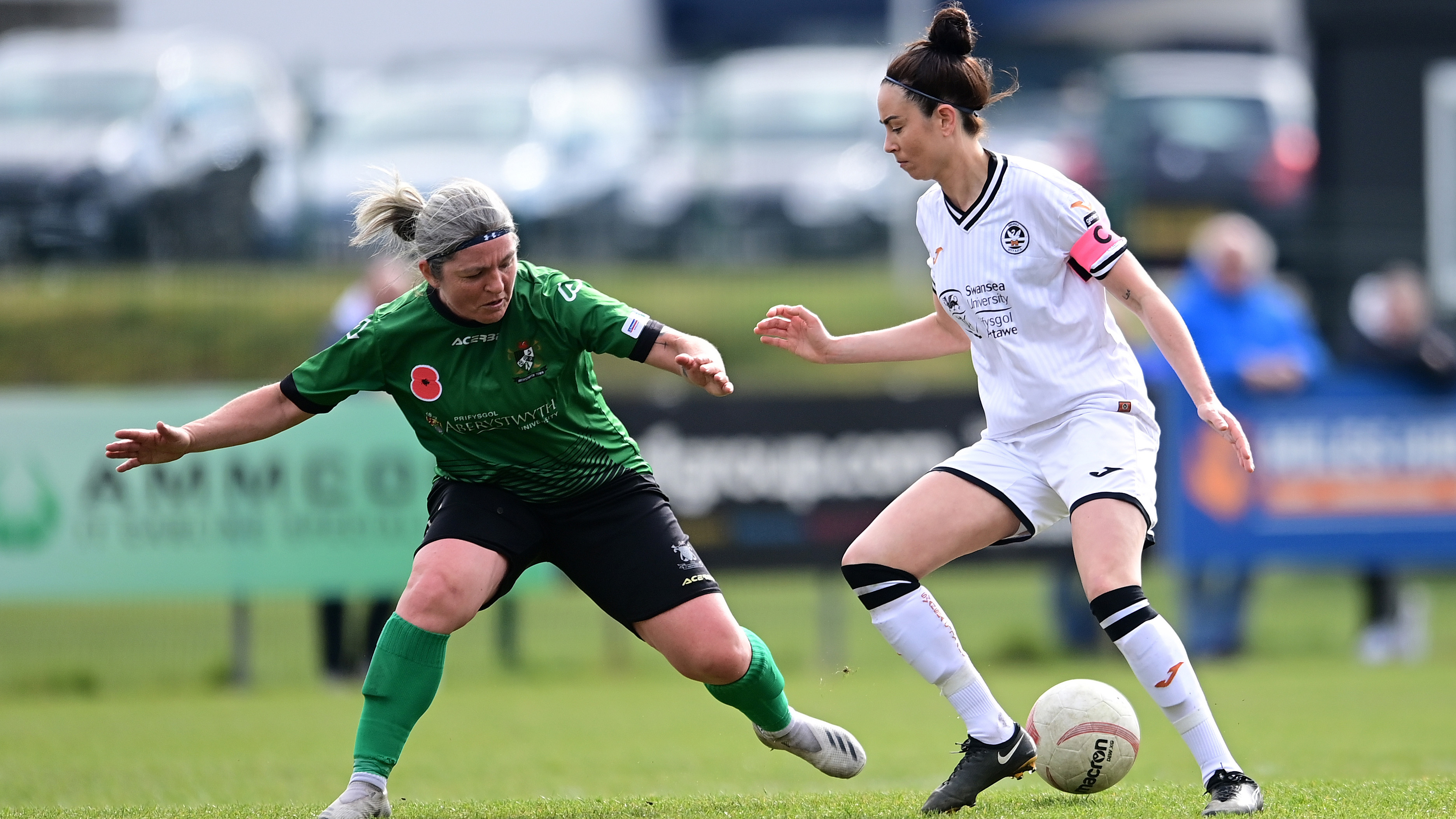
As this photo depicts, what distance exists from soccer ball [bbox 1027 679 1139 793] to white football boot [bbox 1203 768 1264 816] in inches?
19.0

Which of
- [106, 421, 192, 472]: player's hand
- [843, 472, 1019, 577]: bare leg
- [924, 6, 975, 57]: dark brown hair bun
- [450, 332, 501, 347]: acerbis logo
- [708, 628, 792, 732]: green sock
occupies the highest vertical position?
[924, 6, 975, 57]: dark brown hair bun

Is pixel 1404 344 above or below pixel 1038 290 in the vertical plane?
below

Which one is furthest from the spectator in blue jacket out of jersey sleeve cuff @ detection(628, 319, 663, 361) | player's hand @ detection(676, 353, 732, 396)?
player's hand @ detection(676, 353, 732, 396)

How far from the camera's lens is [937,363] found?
1616cm

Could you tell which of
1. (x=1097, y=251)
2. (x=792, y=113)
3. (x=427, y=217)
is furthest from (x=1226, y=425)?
(x=792, y=113)

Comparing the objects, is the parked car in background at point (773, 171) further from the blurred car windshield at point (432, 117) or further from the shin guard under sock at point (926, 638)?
the shin guard under sock at point (926, 638)

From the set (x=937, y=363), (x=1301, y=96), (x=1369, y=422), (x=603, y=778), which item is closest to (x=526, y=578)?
(x=603, y=778)

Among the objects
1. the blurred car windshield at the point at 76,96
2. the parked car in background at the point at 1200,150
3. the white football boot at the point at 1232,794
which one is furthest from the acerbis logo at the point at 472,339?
the blurred car windshield at the point at 76,96

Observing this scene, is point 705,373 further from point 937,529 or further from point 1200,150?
point 1200,150

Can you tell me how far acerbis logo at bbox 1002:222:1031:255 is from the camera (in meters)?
5.14

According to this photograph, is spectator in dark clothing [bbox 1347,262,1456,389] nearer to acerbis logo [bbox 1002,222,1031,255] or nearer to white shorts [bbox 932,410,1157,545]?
white shorts [bbox 932,410,1157,545]

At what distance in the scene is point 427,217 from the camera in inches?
198

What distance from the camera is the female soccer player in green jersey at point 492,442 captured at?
16.5 ft

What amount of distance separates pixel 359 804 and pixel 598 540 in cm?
110
